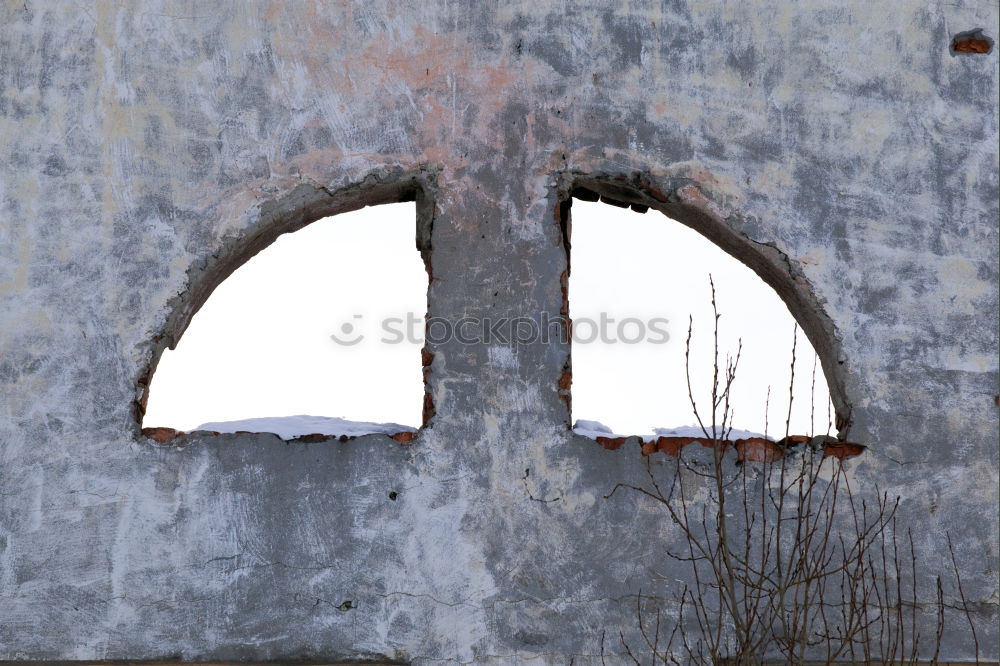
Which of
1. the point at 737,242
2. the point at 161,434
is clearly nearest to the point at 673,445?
the point at 737,242

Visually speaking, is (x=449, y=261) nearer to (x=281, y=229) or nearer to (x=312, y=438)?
(x=281, y=229)

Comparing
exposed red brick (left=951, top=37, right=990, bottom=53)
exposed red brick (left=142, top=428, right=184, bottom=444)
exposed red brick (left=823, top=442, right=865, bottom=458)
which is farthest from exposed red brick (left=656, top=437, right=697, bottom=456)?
exposed red brick (left=951, top=37, right=990, bottom=53)

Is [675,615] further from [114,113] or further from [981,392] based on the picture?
[114,113]

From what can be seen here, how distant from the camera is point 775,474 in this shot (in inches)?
168

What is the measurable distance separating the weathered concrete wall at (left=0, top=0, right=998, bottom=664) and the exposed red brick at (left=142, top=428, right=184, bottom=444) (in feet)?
0.11

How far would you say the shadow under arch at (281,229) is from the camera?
Result: 14.2 ft

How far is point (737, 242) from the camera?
14.8 feet

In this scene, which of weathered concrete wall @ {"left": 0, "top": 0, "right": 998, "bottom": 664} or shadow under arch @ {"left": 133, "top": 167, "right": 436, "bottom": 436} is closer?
weathered concrete wall @ {"left": 0, "top": 0, "right": 998, "bottom": 664}

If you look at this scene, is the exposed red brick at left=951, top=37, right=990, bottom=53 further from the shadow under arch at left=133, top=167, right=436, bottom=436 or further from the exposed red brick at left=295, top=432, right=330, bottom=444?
the exposed red brick at left=295, top=432, right=330, bottom=444

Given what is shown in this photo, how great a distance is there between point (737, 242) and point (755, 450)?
83 cm

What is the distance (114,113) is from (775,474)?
2.89m

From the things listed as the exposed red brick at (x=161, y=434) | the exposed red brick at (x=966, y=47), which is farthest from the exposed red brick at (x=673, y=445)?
the exposed red brick at (x=966, y=47)

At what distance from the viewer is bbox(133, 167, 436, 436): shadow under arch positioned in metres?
4.33

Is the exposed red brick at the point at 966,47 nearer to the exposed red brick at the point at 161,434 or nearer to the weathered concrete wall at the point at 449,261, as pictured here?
the weathered concrete wall at the point at 449,261
